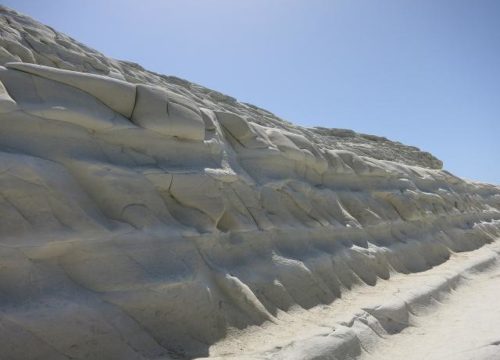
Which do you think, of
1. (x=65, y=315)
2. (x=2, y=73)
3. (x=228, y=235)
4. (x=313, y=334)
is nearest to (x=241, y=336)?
(x=313, y=334)

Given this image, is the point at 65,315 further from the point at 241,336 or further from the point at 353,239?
the point at 353,239

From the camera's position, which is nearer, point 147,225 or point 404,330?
point 147,225

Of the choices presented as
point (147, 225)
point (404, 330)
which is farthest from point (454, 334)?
point (147, 225)

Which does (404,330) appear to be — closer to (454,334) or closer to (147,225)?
(454,334)

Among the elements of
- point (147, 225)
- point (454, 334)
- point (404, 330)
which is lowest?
point (404, 330)

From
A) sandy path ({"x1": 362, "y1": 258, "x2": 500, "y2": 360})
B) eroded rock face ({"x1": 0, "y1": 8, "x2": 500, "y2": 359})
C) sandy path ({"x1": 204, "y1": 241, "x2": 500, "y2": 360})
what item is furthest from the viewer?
sandy path ({"x1": 362, "y1": 258, "x2": 500, "y2": 360})

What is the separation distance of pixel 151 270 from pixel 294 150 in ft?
9.29

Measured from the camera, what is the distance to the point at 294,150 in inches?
203

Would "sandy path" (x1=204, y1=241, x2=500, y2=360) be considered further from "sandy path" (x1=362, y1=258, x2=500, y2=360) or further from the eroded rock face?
the eroded rock face

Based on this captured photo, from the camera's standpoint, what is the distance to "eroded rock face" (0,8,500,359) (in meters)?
2.32

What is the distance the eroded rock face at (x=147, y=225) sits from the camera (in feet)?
7.61

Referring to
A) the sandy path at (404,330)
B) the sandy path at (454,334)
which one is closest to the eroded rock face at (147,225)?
the sandy path at (404,330)

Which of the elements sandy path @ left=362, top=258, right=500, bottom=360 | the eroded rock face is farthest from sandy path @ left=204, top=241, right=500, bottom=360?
the eroded rock face

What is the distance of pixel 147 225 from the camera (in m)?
2.95
